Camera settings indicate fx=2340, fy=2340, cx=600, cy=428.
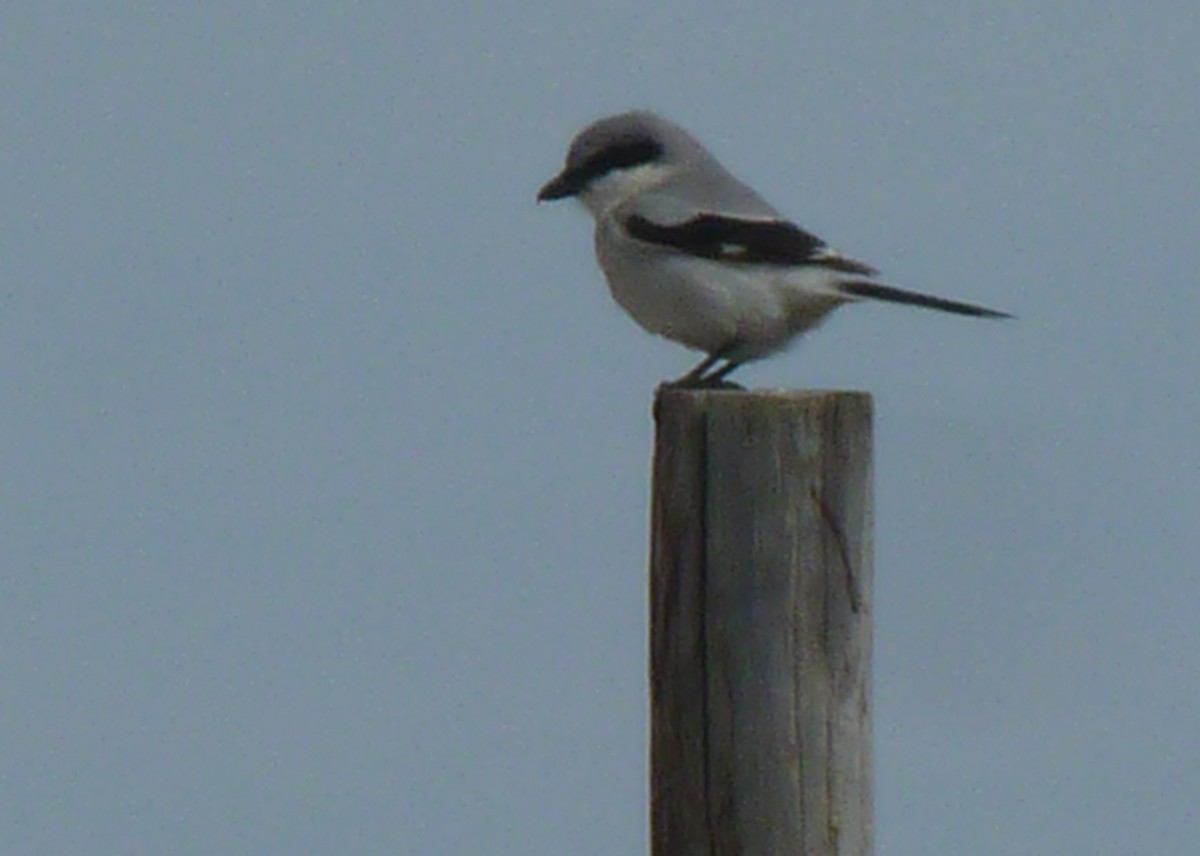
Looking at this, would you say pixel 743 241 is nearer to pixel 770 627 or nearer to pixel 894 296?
pixel 894 296

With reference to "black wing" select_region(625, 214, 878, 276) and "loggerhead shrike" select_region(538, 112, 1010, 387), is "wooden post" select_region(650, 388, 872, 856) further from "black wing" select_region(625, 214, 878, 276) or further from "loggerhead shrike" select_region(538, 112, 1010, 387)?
"black wing" select_region(625, 214, 878, 276)

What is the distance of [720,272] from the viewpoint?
6.83m

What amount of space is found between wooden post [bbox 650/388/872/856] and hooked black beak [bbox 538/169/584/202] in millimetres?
3427

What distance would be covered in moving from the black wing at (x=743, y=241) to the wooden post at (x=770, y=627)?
2.61m

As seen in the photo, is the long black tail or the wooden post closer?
the wooden post

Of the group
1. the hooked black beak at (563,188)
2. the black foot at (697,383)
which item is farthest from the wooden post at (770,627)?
the hooked black beak at (563,188)

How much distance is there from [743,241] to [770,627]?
9.69ft

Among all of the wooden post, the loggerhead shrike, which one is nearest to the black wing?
the loggerhead shrike

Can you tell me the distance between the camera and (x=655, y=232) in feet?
23.0

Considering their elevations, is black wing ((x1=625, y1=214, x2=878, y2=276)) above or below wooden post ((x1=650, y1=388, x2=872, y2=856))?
above

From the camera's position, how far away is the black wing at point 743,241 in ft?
22.4

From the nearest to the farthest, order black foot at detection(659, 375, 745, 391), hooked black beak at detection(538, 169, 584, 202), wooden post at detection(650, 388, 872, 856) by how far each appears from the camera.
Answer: wooden post at detection(650, 388, 872, 856), black foot at detection(659, 375, 745, 391), hooked black beak at detection(538, 169, 584, 202)

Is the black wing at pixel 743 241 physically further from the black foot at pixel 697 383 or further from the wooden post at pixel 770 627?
the wooden post at pixel 770 627

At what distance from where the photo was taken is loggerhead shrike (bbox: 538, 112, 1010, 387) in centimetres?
675
